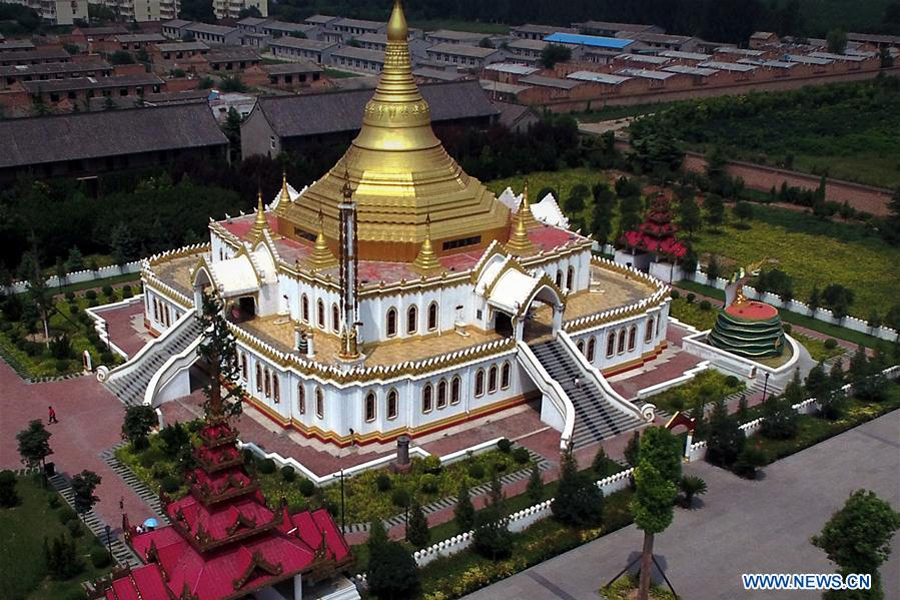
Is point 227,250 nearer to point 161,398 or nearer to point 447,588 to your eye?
point 161,398

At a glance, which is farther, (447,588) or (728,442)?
(728,442)

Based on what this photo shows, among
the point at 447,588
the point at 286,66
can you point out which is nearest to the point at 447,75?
the point at 286,66

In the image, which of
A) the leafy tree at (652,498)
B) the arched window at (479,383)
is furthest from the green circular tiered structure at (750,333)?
the leafy tree at (652,498)

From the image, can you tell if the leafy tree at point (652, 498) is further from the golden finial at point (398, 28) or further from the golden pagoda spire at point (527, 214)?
the golden finial at point (398, 28)

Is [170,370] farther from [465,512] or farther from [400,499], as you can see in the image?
[465,512]

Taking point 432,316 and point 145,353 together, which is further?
point 145,353

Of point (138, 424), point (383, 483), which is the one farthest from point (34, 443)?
point (383, 483)
